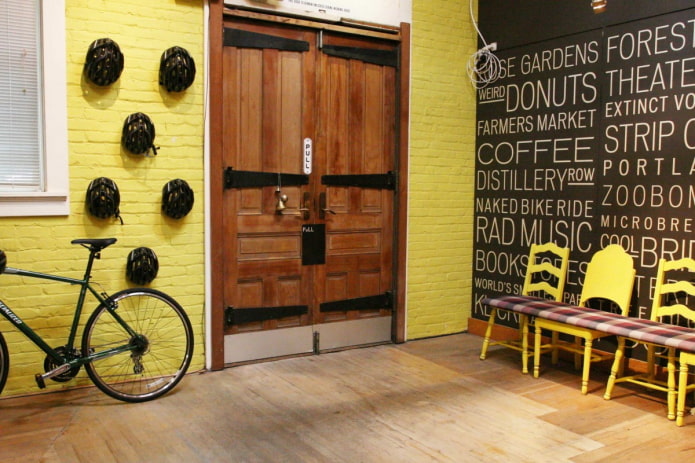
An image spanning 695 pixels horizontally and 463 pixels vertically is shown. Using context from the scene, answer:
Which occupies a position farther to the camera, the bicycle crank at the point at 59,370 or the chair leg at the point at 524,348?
the chair leg at the point at 524,348

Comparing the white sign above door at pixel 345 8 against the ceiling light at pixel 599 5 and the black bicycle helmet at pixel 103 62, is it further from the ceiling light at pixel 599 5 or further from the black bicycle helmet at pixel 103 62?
the ceiling light at pixel 599 5

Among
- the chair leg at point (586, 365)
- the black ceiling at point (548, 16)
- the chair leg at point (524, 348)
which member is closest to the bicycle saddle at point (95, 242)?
the chair leg at point (524, 348)

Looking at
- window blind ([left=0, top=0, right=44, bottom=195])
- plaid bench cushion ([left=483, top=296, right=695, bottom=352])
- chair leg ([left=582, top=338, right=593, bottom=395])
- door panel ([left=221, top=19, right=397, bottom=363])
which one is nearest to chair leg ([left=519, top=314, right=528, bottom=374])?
plaid bench cushion ([left=483, top=296, right=695, bottom=352])

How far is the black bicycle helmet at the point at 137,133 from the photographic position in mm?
3984

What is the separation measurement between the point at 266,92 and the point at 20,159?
169 centimetres

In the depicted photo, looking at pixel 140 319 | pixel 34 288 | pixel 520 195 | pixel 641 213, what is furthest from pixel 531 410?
pixel 34 288

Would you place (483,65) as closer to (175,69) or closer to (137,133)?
(175,69)

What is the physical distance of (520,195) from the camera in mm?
5203

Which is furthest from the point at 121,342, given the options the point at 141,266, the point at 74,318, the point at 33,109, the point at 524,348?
the point at 524,348

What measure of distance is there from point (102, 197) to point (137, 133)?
18.2 inches

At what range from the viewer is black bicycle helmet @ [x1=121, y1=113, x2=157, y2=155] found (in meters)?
3.98

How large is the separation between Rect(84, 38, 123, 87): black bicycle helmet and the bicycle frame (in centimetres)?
109

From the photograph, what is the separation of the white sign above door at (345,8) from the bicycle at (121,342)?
2044 mm

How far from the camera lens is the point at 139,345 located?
3.86m
